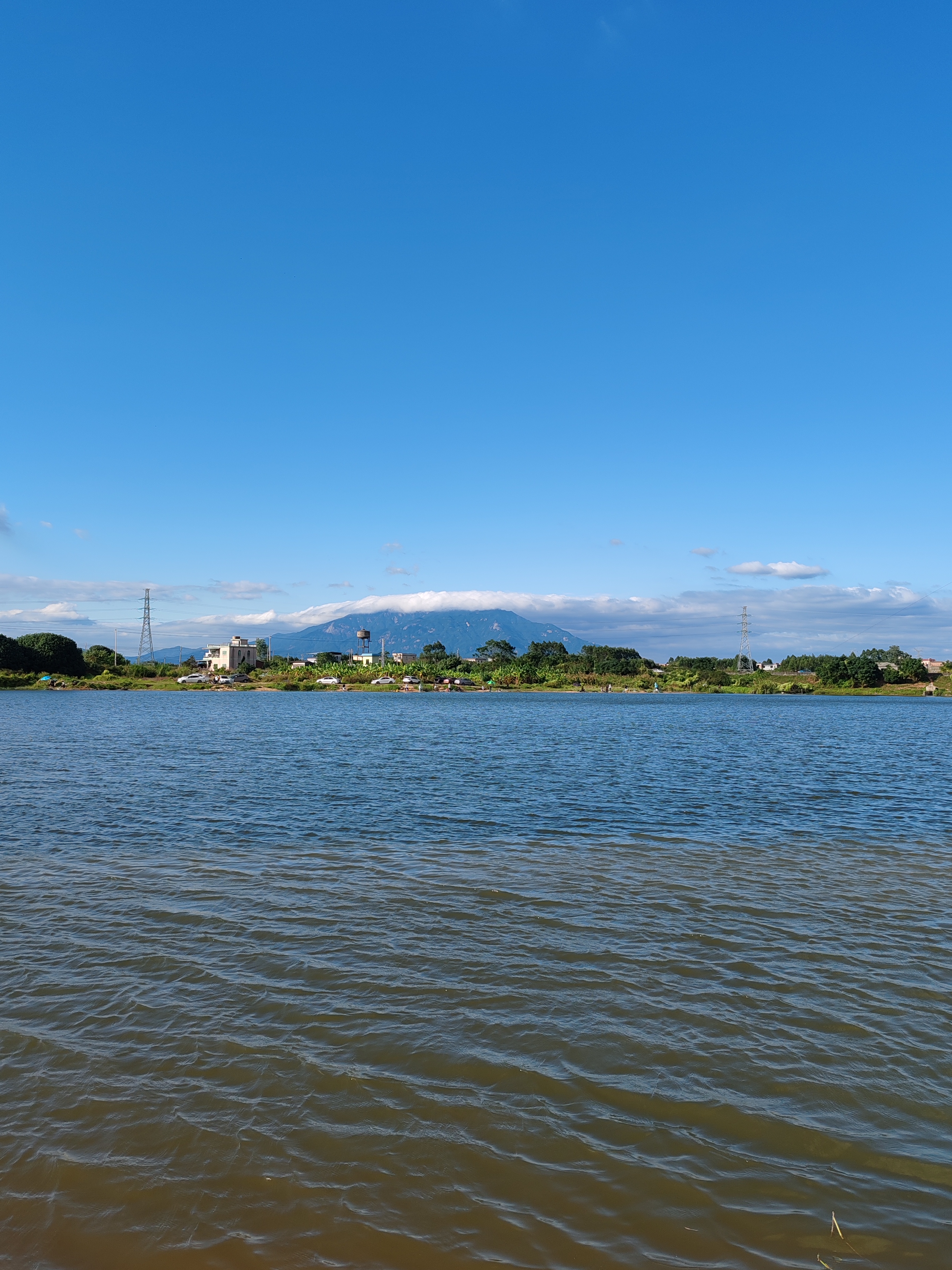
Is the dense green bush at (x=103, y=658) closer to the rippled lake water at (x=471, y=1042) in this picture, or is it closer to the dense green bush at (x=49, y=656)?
the dense green bush at (x=49, y=656)

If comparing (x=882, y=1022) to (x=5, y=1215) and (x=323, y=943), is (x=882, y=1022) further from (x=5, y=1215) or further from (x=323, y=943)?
(x=5, y=1215)

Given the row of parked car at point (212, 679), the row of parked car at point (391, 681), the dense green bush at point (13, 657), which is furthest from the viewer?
the row of parked car at point (391, 681)

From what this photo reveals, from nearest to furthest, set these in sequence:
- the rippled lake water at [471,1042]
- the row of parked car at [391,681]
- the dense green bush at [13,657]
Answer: the rippled lake water at [471,1042], the dense green bush at [13,657], the row of parked car at [391,681]

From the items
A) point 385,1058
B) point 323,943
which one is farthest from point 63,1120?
point 323,943

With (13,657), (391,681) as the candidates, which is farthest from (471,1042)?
(391,681)

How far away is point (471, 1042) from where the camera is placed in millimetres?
8680

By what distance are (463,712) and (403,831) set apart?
71.6 metres

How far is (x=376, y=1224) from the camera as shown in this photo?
5750 millimetres

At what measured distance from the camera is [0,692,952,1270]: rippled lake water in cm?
582

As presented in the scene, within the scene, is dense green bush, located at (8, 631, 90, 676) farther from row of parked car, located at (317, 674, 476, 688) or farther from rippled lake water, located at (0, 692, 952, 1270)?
rippled lake water, located at (0, 692, 952, 1270)

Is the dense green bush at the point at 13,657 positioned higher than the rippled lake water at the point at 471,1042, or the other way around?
the dense green bush at the point at 13,657

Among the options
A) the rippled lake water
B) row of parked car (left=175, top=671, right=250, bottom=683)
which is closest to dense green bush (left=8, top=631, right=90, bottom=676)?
row of parked car (left=175, top=671, right=250, bottom=683)

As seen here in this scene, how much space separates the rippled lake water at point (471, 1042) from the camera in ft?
19.1

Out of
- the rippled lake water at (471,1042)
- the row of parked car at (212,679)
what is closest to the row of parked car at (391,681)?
the row of parked car at (212,679)
